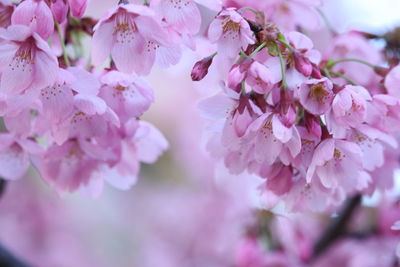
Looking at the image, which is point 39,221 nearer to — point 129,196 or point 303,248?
point 303,248

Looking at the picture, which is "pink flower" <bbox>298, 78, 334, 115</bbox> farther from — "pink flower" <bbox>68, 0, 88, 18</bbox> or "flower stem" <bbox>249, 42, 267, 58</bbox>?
"pink flower" <bbox>68, 0, 88, 18</bbox>

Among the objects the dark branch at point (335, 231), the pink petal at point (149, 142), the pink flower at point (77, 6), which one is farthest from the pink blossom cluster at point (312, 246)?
the pink flower at point (77, 6)

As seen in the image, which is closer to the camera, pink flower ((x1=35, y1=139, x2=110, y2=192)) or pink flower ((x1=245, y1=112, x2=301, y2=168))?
pink flower ((x1=245, y1=112, x2=301, y2=168))

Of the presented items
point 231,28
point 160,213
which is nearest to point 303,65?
point 231,28

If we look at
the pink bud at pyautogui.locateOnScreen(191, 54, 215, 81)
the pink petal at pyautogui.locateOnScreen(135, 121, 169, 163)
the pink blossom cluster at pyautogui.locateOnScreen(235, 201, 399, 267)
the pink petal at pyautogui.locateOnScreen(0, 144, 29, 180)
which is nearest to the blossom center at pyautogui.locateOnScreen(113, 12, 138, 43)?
the pink bud at pyautogui.locateOnScreen(191, 54, 215, 81)

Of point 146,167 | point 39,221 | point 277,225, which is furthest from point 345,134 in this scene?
point 146,167

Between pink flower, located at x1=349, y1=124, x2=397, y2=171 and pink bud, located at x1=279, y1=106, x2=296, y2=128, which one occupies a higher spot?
pink bud, located at x1=279, y1=106, x2=296, y2=128

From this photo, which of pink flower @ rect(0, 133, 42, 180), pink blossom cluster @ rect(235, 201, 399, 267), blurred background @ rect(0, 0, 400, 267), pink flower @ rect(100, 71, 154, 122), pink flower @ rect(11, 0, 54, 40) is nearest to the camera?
pink flower @ rect(11, 0, 54, 40)

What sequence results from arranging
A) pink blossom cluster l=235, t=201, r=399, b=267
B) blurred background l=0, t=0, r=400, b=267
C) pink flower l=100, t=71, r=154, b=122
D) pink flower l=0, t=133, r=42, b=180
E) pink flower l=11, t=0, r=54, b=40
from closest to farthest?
1. pink flower l=11, t=0, r=54, b=40
2. pink flower l=100, t=71, r=154, b=122
3. pink flower l=0, t=133, r=42, b=180
4. pink blossom cluster l=235, t=201, r=399, b=267
5. blurred background l=0, t=0, r=400, b=267
